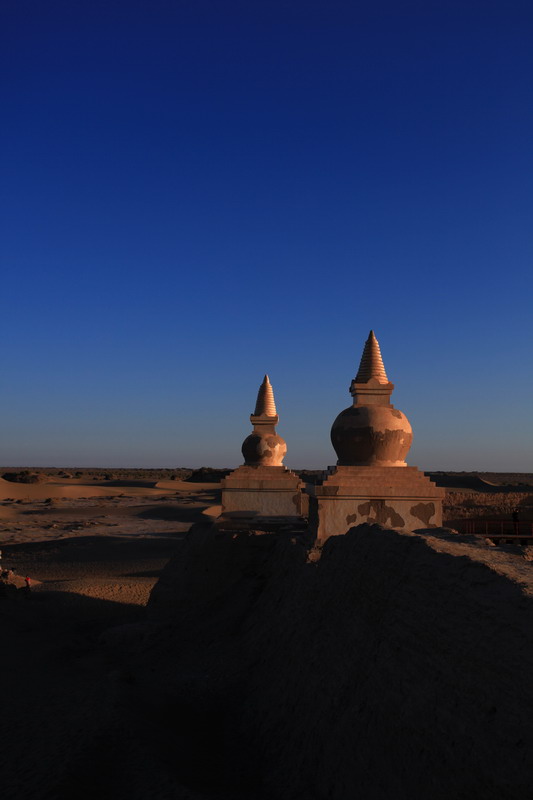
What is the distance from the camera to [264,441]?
48.9 ft

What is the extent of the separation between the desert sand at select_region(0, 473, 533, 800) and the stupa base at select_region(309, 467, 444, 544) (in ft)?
2.56

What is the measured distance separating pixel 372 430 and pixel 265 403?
686cm

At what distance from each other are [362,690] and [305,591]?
241cm

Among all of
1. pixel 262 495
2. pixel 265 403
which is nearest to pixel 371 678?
pixel 262 495

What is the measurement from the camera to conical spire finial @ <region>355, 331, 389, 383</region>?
400 inches

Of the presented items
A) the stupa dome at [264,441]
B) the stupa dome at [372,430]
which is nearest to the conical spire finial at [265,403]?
the stupa dome at [264,441]

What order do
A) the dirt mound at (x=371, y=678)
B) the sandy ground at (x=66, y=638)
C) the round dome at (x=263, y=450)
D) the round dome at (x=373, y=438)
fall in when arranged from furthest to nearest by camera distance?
the round dome at (x=263, y=450) → the round dome at (x=373, y=438) → the sandy ground at (x=66, y=638) → the dirt mound at (x=371, y=678)

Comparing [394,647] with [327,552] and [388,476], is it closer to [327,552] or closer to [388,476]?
[327,552]

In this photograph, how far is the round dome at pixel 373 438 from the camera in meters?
9.41

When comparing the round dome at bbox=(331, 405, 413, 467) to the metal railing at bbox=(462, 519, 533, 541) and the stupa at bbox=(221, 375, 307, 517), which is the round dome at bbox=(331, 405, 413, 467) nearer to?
the metal railing at bbox=(462, 519, 533, 541)

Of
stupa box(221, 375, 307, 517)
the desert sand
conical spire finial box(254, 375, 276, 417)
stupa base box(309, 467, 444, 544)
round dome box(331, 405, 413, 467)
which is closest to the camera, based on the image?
the desert sand

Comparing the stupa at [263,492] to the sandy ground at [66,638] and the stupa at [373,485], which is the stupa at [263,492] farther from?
the stupa at [373,485]

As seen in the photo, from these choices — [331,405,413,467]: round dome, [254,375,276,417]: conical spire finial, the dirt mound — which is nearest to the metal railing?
[331,405,413,467]: round dome

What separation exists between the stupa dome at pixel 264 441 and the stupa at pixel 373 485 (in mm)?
5313
